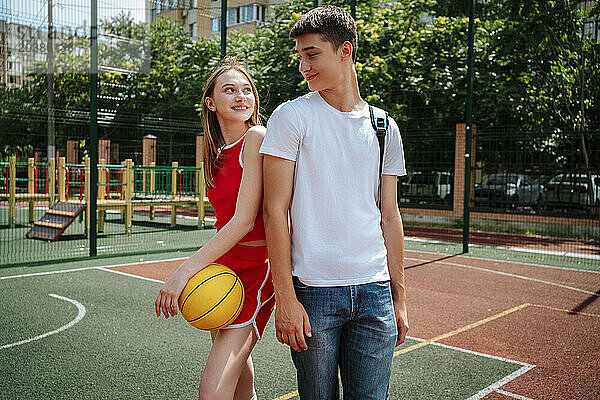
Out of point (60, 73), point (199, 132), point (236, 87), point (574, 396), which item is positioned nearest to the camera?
point (236, 87)

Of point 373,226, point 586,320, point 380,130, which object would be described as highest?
point 380,130

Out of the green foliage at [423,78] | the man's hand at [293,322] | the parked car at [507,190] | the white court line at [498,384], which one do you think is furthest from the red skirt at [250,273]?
the parked car at [507,190]

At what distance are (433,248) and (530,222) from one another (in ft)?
13.6

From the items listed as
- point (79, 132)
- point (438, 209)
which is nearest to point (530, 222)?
point (438, 209)

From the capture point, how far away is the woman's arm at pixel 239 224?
1.95 meters

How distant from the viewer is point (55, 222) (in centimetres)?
1206

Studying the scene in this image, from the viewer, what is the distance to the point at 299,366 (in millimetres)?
1954

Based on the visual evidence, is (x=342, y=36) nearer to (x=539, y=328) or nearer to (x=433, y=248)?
(x=539, y=328)

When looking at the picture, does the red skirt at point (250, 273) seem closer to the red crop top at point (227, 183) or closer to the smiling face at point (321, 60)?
the red crop top at point (227, 183)

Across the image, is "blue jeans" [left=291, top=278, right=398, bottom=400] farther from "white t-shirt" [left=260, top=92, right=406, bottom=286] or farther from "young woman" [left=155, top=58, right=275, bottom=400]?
"young woman" [left=155, top=58, right=275, bottom=400]

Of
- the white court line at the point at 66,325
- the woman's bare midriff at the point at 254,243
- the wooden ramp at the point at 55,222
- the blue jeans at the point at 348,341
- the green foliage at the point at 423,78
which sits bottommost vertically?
the white court line at the point at 66,325

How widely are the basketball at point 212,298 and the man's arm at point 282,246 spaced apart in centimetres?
29

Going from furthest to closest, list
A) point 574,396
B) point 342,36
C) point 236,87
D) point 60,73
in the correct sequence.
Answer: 1. point 60,73
2. point 574,396
3. point 236,87
4. point 342,36

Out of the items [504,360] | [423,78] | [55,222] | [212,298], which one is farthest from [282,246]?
[423,78]
